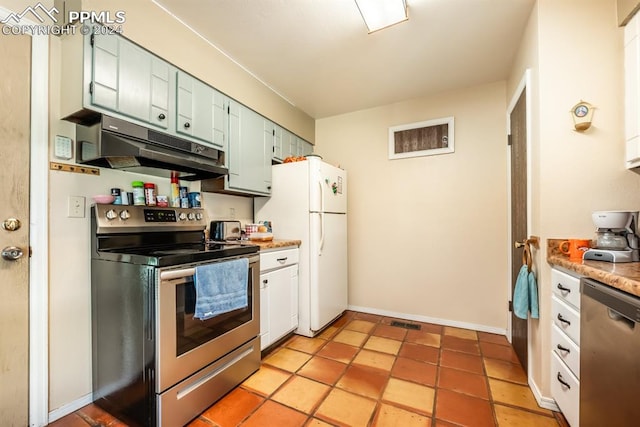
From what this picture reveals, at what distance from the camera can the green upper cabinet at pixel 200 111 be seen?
1869mm

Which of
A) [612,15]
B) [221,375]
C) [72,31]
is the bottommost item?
[221,375]

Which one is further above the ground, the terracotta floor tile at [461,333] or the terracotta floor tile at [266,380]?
the terracotta floor tile at [266,380]

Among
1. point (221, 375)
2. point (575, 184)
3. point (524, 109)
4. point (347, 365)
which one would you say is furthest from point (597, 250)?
point (221, 375)

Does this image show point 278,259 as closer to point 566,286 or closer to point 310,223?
point 310,223

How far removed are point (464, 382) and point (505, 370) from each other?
1.33 ft

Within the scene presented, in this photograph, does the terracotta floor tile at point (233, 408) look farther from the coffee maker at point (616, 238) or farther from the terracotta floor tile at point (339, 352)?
the coffee maker at point (616, 238)

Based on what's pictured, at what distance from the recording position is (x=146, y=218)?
1.77 metres

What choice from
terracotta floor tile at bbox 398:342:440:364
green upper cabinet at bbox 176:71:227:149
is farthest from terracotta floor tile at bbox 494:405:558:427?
green upper cabinet at bbox 176:71:227:149

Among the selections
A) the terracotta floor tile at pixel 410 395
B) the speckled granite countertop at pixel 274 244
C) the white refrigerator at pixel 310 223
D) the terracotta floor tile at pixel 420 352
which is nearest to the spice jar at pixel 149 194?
the speckled granite countertop at pixel 274 244

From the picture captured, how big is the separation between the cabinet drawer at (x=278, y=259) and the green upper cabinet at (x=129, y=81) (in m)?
1.17

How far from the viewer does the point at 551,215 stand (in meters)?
1.55

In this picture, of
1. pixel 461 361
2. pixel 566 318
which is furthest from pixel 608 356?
pixel 461 361

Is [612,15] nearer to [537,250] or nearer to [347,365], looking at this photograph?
[537,250]

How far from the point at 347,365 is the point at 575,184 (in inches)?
74.1
